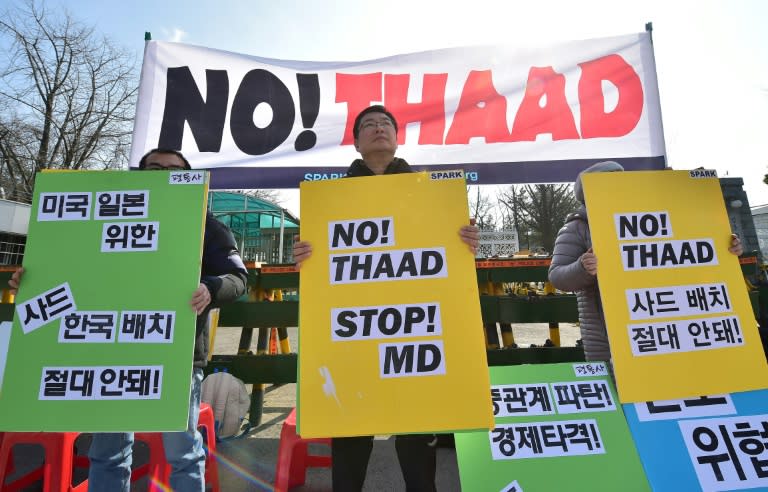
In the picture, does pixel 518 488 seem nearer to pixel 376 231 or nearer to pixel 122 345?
pixel 376 231

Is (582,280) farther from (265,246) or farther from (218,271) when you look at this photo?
(265,246)

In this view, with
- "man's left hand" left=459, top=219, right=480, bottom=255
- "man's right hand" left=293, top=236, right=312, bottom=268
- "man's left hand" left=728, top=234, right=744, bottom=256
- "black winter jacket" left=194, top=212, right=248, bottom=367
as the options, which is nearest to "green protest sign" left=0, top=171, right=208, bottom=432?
"black winter jacket" left=194, top=212, right=248, bottom=367

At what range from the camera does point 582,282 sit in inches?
70.2

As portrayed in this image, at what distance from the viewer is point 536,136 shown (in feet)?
11.0

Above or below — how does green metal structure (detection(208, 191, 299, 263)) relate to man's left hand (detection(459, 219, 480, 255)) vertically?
above

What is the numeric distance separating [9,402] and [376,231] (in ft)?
5.38

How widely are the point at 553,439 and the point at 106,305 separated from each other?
196 centimetres

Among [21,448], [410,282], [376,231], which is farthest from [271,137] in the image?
[21,448]

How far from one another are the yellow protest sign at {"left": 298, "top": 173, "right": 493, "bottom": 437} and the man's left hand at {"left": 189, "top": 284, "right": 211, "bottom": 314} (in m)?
0.44

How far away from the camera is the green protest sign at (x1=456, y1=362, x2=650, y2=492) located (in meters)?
1.44

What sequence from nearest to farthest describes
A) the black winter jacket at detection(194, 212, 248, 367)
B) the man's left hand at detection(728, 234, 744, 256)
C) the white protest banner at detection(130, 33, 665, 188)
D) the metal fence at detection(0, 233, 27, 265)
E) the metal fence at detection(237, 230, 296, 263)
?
1. the man's left hand at detection(728, 234, 744, 256)
2. the black winter jacket at detection(194, 212, 248, 367)
3. the white protest banner at detection(130, 33, 665, 188)
4. the metal fence at detection(237, 230, 296, 263)
5. the metal fence at detection(0, 233, 27, 265)

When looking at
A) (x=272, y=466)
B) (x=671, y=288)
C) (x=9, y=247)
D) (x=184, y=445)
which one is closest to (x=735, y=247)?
(x=671, y=288)

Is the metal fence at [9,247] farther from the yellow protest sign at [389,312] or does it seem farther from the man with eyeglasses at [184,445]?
the yellow protest sign at [389,312]

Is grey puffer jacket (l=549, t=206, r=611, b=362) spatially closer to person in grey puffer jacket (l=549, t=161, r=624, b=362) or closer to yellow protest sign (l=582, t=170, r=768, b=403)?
person in grey puffer jacket (l=549, t=161, r=624, b=362)
